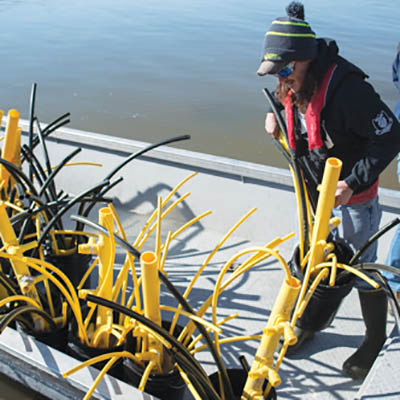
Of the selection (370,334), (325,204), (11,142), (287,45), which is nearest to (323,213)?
(325,204)

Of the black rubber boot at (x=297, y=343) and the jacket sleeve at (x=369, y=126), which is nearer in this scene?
the jacket sleeve at (x=369, y=126)

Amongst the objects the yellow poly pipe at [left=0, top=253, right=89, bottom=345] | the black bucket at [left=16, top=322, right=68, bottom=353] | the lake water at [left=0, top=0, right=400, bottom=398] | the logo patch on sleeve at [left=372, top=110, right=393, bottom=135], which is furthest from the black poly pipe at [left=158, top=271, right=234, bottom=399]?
the lake water at [left=0, top=0, right=400, bottom=398]

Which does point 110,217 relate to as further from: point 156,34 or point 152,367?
point 156,34

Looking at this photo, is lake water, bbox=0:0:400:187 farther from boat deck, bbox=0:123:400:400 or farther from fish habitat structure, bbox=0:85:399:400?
fish habitat structure, bbox=0:85:399:400

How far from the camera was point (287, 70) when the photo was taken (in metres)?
1.17

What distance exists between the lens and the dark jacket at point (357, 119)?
1.13 m

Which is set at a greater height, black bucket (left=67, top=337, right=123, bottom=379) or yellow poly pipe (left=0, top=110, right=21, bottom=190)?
yellow poly pipe (left=0, top=110, right=21, bottom=190)

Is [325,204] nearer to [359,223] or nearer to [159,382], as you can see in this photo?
[359,223]

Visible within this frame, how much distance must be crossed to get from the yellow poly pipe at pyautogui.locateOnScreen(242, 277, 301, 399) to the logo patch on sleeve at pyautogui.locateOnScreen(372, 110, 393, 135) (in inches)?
20.6

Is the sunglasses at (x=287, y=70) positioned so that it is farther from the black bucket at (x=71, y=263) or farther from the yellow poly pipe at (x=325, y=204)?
the black bucket at (x=71, y=263)

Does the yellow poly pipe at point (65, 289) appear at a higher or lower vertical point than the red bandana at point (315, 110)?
lower

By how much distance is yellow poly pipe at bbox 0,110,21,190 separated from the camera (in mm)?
1320

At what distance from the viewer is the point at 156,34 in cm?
782

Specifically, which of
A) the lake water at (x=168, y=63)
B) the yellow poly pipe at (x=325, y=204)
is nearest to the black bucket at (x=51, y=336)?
the yellow poly pipe at (x=325, y=204)
